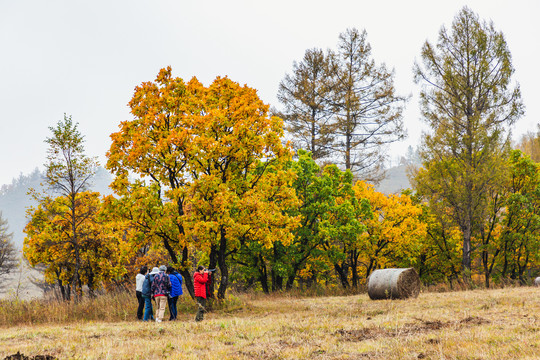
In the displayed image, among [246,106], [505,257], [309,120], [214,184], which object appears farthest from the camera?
[309,120]

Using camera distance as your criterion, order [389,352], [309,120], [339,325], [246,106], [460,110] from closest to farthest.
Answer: [389,352] < [339,325] < [246,106] < [460,110] < [309,120]

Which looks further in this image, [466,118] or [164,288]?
[466,118]

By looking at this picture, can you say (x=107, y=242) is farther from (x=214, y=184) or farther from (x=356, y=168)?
(x=356, y=168)

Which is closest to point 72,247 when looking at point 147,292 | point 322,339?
point 147,292

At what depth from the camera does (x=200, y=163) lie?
54.5 feet

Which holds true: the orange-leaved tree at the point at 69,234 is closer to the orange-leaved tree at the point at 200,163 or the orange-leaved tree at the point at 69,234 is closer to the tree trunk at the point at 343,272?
the orange-leaved tree at the point at 200,163

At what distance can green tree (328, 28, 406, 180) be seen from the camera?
32.7 meters

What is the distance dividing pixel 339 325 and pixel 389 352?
328cm

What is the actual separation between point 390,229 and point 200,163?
16.3 meters

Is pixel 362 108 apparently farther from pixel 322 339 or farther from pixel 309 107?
pixel 322 339

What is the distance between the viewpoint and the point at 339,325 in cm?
969

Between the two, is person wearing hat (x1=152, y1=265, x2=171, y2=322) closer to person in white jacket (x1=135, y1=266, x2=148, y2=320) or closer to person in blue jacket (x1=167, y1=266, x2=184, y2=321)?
person in blue jacket (x1=167, y1=266, x2=184, y2=321)

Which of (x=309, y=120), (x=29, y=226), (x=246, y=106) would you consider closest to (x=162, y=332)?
(x=246, y=106)

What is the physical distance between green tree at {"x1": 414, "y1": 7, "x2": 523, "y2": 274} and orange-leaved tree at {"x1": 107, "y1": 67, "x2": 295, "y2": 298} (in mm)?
11776
